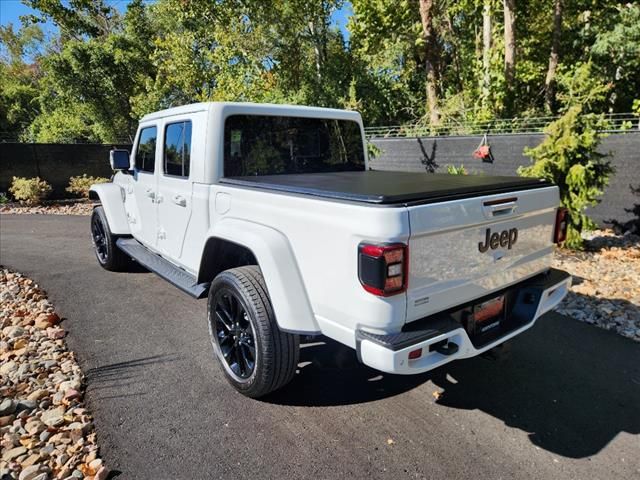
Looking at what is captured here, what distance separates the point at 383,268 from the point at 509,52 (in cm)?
1299

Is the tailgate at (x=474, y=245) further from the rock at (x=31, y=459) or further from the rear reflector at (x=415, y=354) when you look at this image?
the rock at (x=31, y=459)

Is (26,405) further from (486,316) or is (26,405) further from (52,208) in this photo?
(52,208)

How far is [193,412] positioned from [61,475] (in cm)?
76

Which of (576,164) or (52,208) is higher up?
(576,164)

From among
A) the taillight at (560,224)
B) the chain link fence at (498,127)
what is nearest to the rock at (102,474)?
the taillight at (560,224)

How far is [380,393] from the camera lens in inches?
117

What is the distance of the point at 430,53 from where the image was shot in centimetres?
1438

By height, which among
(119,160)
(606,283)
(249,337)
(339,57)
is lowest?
(606,283)

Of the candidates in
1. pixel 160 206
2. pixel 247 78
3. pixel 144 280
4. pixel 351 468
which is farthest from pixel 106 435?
pixel 247 78

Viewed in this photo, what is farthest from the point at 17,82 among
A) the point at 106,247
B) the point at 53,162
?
the point at 106,247

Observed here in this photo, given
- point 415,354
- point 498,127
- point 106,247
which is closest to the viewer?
point 415,354

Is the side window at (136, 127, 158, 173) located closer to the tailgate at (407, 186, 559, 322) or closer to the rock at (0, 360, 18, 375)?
the rock at (0, 360, 18, 375)

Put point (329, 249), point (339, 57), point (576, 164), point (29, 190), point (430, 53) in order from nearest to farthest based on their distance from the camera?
point (329, 249) → point (576, 164) → point (29, 190) → point (430, 53) → point (339, 57)

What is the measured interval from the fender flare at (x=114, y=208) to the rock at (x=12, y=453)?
3049mm
